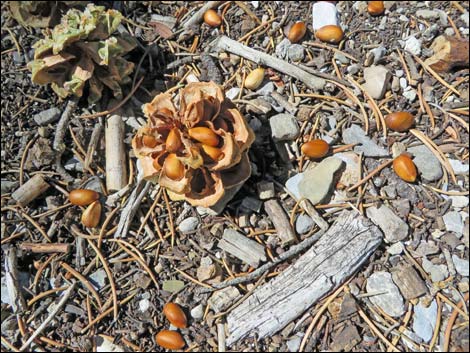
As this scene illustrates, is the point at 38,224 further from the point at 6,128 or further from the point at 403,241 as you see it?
the point at 403,241

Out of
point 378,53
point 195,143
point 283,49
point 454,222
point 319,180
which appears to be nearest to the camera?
point 195,143

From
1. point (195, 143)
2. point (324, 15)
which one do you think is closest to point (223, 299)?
point (195, 143)

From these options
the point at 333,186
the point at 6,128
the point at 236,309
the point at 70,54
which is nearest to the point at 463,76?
the point at 333,186

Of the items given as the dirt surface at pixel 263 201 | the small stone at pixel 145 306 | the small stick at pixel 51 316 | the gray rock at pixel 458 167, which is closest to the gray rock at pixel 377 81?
the dirt surface at pixel 263 201

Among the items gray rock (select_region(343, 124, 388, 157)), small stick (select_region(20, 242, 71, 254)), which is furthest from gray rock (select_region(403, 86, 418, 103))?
small stick (select_region(20, 242, 71, 254))

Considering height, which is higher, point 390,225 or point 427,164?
point 427,164

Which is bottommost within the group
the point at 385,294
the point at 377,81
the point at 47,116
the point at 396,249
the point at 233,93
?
the point at 385,294

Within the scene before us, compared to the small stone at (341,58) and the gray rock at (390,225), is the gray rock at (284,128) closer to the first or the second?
the small stone at (341,58)

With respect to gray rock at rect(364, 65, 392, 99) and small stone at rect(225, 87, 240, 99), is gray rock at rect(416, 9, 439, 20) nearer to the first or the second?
gray rock at rect(364, 65, 392, 99)

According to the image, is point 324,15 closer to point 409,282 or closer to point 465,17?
point 465,17
